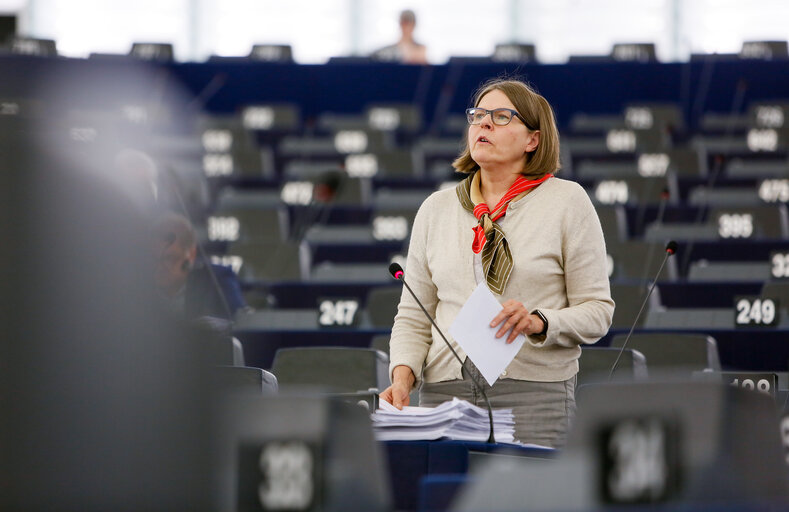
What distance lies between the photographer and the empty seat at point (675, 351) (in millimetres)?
3850

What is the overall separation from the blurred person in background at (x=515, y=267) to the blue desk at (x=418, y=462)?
334 millimetres

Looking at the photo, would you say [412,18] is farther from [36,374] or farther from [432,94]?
[36,374]

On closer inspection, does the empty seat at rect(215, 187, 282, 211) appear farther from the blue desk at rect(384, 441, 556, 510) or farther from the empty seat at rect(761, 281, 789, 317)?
the blue desk at rect(384, 441, 556, 510)

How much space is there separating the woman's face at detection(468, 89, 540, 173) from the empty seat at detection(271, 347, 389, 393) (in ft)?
3.96

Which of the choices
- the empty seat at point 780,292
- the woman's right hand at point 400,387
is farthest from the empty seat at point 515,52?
the woman's right hand at point 400,387

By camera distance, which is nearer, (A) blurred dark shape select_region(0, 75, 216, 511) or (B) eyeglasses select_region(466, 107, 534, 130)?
(A) blurred dark shape select_region(0, 75, 216, 511)

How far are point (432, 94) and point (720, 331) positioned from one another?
246 inches

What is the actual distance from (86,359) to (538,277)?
69.3 inches

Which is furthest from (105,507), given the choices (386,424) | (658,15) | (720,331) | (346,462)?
(658,15)

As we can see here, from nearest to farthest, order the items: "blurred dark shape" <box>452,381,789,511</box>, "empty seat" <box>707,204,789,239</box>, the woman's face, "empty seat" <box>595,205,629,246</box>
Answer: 1. "blurred dark shape" <box>452,381,789,511</box>
2. the woman's face
3. "empty seat" <box>595,205,629,246</box>
4. "empty seat" <box>707,204,789,239</box>

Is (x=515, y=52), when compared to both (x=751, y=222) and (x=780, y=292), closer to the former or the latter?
(x=751, y=222)

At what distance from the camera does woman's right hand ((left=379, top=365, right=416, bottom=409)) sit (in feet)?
7.86

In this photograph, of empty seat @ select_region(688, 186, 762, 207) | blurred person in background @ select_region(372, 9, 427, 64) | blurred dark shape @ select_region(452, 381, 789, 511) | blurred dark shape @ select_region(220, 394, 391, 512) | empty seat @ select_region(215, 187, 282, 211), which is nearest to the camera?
blurred dark shape @ select_region(452, 381, 789, 511)

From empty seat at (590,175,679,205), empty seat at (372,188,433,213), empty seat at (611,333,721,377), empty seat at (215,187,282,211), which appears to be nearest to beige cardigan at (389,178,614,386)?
empty seat at (611,333,721,377)
